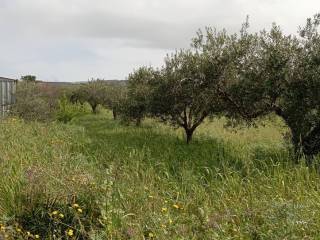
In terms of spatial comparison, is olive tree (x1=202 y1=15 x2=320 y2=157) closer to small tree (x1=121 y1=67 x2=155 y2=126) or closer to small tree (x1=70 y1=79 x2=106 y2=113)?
small tree (x1=121 y1=67 x2=155 y2=126)

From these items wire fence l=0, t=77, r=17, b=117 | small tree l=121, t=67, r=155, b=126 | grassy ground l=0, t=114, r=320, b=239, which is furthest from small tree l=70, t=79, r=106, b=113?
grassy ground l=0, t=114, r=320, b=239

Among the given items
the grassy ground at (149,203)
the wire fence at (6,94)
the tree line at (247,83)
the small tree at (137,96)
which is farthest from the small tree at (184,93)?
the wire fence at (6,94)

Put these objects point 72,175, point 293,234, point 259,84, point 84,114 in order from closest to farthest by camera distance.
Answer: point 293,234, point 72,175, point 259,84, point 84,114

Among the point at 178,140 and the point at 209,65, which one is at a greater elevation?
the point at 209,65

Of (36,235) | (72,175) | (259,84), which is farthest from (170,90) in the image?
(36,235)

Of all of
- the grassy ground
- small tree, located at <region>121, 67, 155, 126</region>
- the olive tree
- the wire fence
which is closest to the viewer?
the grassy ground

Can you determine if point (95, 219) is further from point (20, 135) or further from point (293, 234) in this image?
point (20, 135)

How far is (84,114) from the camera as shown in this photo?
92.1 ft

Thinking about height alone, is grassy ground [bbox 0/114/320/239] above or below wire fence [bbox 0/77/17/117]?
below

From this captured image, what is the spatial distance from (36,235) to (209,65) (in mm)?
7767

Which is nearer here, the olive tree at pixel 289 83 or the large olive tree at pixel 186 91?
the olive tree at pixel 289 83

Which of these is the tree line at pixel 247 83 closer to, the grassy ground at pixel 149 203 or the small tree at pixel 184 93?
the small tree at pixel 184 93

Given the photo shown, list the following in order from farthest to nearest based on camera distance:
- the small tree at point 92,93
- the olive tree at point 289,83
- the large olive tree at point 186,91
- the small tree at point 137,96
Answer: the small tree at point 92,93, the small tree at point 137,96, the large olive tree at point 186,91, the olive tree at point 289,83

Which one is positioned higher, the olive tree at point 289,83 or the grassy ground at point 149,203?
the olive tree at point 289,83
